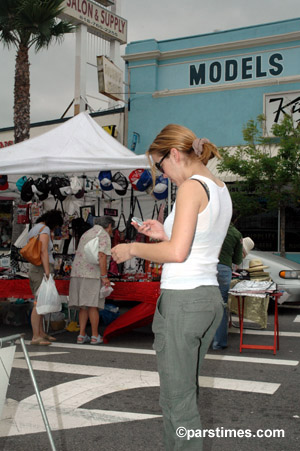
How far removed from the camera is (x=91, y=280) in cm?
771

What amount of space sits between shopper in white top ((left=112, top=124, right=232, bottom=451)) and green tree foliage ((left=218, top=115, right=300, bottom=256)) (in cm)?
1324

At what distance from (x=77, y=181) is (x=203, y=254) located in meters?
7.50

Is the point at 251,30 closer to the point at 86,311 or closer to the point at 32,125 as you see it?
the point at 32,125

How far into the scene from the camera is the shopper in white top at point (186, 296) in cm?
237

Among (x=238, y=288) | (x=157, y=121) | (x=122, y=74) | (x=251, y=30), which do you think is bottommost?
(x=238, y=288)

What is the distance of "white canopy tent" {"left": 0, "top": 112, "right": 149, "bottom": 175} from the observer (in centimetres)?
795

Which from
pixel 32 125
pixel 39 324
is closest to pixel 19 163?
pixel 39 324

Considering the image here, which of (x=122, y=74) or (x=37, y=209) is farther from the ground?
(x=122, y=74)

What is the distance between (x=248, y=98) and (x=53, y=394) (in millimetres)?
15410

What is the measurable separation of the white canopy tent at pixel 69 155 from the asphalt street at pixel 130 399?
8.73 feet

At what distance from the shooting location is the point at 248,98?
61.0 ft

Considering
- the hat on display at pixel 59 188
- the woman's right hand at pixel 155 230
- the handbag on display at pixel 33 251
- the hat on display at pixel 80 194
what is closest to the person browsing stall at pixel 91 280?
the handbag on display at pixel 33 251

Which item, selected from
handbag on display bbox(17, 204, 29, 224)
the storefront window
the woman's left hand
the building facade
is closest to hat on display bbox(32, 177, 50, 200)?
handbag on display bbox(17, 204, 29, 224)

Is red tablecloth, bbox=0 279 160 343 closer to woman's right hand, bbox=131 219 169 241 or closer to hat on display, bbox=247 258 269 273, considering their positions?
hat on display, bbox=247 258 269 273
